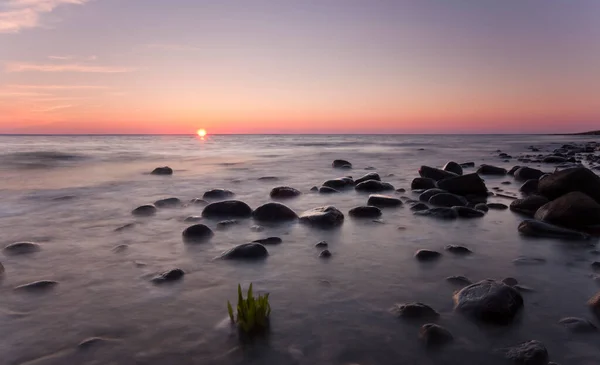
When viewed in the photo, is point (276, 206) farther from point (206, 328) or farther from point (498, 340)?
point (498, 340)

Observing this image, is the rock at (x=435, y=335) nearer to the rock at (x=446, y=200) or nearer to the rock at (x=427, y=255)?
the rock at (x=427, y=255)

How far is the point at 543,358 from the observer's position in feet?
9.14

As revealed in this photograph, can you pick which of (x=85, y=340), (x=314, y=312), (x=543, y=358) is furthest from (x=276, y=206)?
(x=543, y=358)

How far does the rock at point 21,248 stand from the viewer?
5289 mm

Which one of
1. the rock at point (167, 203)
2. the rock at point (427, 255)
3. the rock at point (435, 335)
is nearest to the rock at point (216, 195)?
the rock at point (167, 203)

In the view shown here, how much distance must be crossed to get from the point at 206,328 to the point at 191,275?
1.27 metres

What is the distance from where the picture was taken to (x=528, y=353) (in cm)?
281

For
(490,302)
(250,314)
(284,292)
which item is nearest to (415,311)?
(490,302)

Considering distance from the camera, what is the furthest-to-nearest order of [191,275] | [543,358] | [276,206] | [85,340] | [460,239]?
[276,206]
[460,239]
[191,275]
[85,340]
[543,358]

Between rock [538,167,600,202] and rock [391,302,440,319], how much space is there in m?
6.72

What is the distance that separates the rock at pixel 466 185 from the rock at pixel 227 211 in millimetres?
5683

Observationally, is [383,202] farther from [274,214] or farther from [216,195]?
[216,195]

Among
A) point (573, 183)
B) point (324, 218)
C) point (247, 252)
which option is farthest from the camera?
point (573, 183)

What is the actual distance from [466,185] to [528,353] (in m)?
7.94
